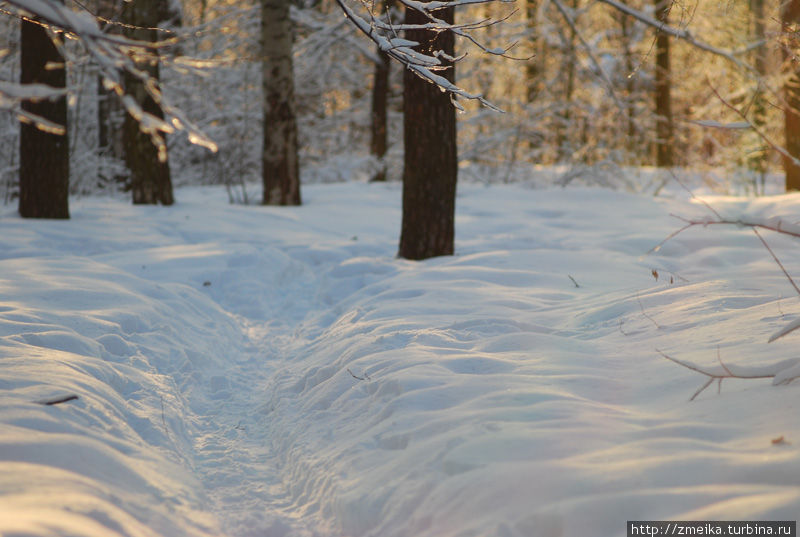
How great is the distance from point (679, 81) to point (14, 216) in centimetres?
2000

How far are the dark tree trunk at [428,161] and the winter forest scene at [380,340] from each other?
0.03 metres

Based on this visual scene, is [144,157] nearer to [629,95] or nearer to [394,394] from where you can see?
[394,394]

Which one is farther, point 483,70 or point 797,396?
point 483,70

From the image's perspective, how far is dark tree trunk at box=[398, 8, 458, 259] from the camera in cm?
645

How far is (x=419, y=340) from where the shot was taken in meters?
4.27

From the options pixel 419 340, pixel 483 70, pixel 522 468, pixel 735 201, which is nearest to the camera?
pixel 522 468

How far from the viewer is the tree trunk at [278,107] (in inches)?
410

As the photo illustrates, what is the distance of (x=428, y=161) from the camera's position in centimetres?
667

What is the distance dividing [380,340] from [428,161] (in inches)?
110

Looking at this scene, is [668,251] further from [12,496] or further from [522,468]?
[12,496]

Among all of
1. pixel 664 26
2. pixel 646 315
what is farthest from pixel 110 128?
pixel 646 315

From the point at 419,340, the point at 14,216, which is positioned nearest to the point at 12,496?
the point at 419,340

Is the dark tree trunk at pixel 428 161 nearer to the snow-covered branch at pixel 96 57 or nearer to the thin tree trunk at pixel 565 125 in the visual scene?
the snow-covered branch at pixel 96 57

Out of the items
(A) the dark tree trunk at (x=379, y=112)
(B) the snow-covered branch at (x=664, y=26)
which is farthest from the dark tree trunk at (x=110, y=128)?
(B) the snow-covered branch at (x=664, y=26)
